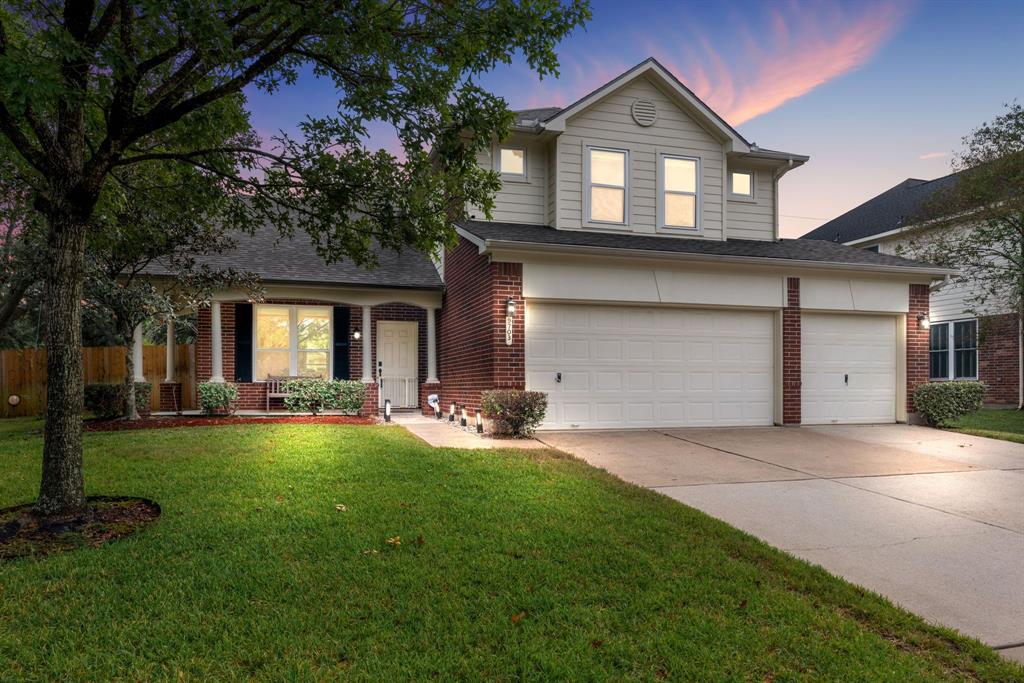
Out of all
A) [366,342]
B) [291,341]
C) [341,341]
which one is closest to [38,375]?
[291,341]

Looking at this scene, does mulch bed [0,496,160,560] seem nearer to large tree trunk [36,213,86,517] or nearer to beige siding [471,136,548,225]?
large tree trunk [36,213,86,517]

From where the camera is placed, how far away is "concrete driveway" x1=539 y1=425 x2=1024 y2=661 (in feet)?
12.1

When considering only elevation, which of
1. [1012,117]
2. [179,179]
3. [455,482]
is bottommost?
[455,482]

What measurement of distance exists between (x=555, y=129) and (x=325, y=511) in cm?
943

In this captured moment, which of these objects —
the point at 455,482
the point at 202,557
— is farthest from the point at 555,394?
the point at 202,557

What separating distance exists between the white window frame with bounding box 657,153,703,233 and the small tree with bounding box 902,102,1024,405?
→ 21.9ft

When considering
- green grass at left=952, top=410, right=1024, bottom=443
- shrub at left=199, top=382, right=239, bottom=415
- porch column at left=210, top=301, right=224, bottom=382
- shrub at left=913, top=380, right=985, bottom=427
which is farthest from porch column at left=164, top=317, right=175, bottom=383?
green grass at left=952, top=410, right=1024, bottom=443

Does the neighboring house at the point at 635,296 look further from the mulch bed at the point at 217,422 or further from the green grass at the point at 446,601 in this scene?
the green grass at the point at 446,601

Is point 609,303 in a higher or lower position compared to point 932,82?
lower

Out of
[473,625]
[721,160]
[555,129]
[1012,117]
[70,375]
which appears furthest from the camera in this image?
[1012,117]

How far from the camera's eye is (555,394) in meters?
11.0

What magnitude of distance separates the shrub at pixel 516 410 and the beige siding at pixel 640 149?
417 cm

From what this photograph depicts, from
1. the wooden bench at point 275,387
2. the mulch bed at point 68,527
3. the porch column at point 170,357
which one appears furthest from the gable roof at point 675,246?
the porch column at point 170,357

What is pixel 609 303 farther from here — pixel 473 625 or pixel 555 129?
pixel 473 625
